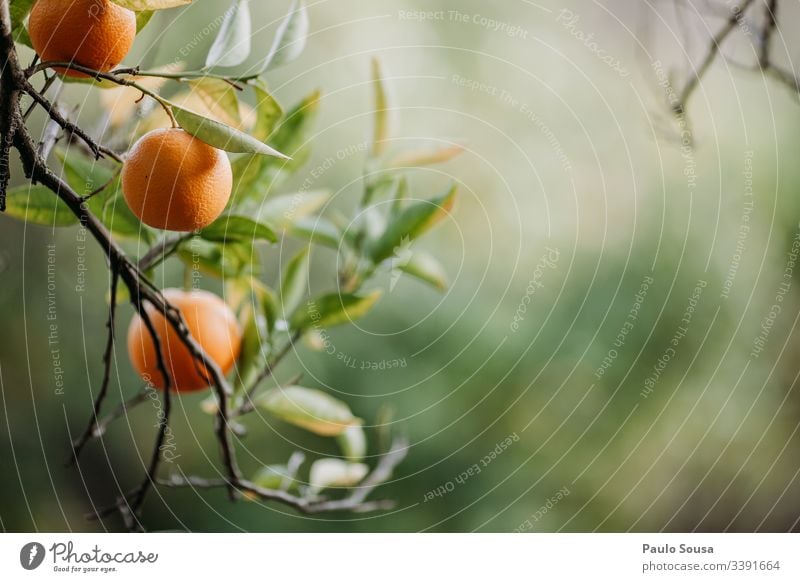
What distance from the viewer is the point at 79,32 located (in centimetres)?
27

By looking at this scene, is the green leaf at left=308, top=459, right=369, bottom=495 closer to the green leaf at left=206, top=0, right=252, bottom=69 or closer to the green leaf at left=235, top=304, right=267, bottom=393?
the green leaf at left=235, top=304, right=267, bottom=393

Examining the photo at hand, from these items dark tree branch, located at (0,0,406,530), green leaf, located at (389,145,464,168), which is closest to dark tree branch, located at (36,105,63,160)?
dark tree branch, located at (0,0,406,530)

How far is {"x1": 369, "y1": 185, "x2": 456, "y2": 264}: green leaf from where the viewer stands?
0.44 m

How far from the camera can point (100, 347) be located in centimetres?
79

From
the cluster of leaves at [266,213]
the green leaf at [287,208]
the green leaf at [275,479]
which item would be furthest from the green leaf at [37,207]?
the green leaf at [275,479]

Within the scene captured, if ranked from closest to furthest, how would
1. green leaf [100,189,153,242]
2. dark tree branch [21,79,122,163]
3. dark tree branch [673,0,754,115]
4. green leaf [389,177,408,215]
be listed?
1. dark tree branch [21,79,122,163]
2. green leaf [100,189,153,242]
3. green leaf [389,177,408,215]
4. dark tree branch [673,0,754,115]

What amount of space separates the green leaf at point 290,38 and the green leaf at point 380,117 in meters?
0.08

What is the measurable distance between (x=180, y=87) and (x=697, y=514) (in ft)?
2.15

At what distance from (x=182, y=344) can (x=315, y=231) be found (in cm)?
12

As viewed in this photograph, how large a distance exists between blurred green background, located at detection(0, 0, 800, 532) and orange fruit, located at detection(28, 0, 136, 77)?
35cm

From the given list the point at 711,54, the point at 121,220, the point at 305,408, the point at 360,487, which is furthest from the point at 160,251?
the point at 711,54

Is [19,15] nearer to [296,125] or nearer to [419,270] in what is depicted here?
[296,125]
